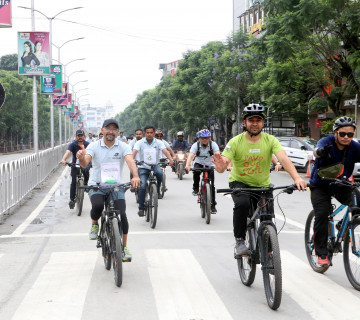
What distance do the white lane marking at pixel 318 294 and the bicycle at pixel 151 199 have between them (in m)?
3.55

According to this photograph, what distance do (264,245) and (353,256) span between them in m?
1.09

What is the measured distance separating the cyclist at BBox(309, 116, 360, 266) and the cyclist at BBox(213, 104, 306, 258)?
0.55 m

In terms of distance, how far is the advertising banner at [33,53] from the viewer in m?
21.8

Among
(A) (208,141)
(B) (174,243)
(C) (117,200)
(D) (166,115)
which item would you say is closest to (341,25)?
(A) (208,141)

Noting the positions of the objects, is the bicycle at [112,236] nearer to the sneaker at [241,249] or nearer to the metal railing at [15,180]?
the sneaker at [241,249]

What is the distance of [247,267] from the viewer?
5867mm

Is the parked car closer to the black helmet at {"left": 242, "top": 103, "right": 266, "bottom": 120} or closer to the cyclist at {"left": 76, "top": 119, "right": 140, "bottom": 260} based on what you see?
the cyclist at {"left": 76, "top": 119, "right": 140, "bottom": 260}

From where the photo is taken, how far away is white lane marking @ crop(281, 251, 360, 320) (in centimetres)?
497

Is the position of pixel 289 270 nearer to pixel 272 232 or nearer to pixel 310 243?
pixel 310 243

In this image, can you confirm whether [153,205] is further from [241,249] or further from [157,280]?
[241,249]

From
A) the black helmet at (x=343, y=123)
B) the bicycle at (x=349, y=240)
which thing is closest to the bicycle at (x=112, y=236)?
the bicycle at (x=349, y=240)

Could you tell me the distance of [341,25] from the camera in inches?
869

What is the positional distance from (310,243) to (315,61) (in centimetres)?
2210

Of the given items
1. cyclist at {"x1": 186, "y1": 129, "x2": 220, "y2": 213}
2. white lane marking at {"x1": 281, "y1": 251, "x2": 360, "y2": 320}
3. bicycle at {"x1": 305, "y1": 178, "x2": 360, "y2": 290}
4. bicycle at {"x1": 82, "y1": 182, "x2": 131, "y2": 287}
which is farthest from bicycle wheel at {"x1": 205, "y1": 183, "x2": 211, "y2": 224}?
bicycle at {"x1": 305, "y1": 178, "x2": 360, "y2": 290}
